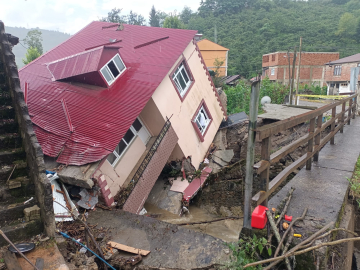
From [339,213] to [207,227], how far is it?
5.47m

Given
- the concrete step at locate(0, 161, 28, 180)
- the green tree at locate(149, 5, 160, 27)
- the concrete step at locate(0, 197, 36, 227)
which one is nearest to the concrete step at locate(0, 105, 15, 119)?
the concrete step at locate(0, 161, 28, 180)

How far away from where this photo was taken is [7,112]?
4270 millimetres

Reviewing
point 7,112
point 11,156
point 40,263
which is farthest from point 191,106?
point 40,263

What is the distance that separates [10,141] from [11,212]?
1.18 metres

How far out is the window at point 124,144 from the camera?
27.5 ft

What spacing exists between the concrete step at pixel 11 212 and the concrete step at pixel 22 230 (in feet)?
0.34

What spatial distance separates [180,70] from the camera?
1168 cm

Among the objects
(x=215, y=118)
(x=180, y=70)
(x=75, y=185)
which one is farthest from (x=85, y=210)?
(x=215, y=118)

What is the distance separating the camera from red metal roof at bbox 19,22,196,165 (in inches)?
295

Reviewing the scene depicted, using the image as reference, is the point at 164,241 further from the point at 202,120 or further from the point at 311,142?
the point at 202,120

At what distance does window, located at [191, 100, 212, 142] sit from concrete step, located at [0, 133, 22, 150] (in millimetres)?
8289

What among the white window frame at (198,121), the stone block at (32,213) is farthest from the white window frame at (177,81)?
the stone block at (32,213)

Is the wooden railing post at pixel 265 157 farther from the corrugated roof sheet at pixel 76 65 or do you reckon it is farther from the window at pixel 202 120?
the window at pixel 202 120

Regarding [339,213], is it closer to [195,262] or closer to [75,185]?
[195,262]
